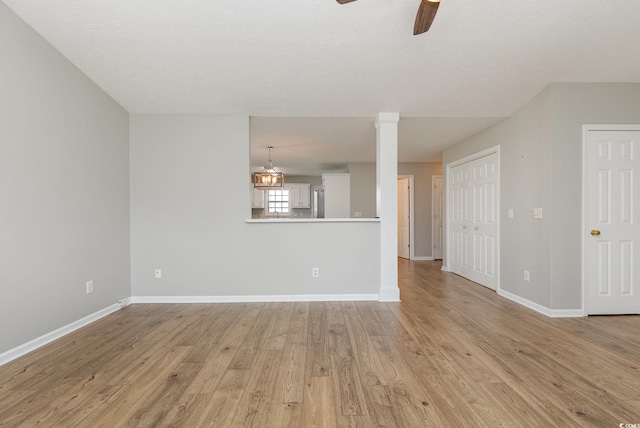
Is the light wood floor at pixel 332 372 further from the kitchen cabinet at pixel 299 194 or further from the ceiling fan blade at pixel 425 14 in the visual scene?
the kitchen cabinet at pixel 299 194

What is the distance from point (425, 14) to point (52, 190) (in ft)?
11.0

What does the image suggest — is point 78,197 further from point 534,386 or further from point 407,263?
point 407,263

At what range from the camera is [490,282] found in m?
4.32

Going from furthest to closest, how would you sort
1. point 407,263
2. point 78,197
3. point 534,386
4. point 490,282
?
1. point 407,263
2. point 490,282
3. point 78,197
4. point 534,386

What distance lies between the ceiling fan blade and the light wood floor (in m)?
2.42

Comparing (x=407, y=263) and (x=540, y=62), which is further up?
(x=540, y=62)

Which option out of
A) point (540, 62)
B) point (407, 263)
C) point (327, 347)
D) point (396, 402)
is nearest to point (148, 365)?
point (327, 347)

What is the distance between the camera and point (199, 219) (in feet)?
12.1

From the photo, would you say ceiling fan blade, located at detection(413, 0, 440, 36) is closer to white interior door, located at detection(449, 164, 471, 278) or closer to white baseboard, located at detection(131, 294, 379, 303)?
white baseboard, located at detection(131, 294, 379, 303)

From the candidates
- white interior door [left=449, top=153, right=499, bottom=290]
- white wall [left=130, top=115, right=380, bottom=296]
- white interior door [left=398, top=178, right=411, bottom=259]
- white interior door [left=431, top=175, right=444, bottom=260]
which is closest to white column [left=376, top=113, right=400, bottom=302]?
white wall [left=130, top=115, right=380, bottom=296]

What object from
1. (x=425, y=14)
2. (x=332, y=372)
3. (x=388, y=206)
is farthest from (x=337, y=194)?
(x=332, y=372)

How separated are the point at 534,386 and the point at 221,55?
3.57 m

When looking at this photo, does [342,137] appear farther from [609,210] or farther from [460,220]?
[609,210]

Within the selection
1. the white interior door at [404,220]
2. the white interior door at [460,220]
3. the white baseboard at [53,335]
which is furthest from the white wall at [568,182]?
the white baseboard at [53,335]
